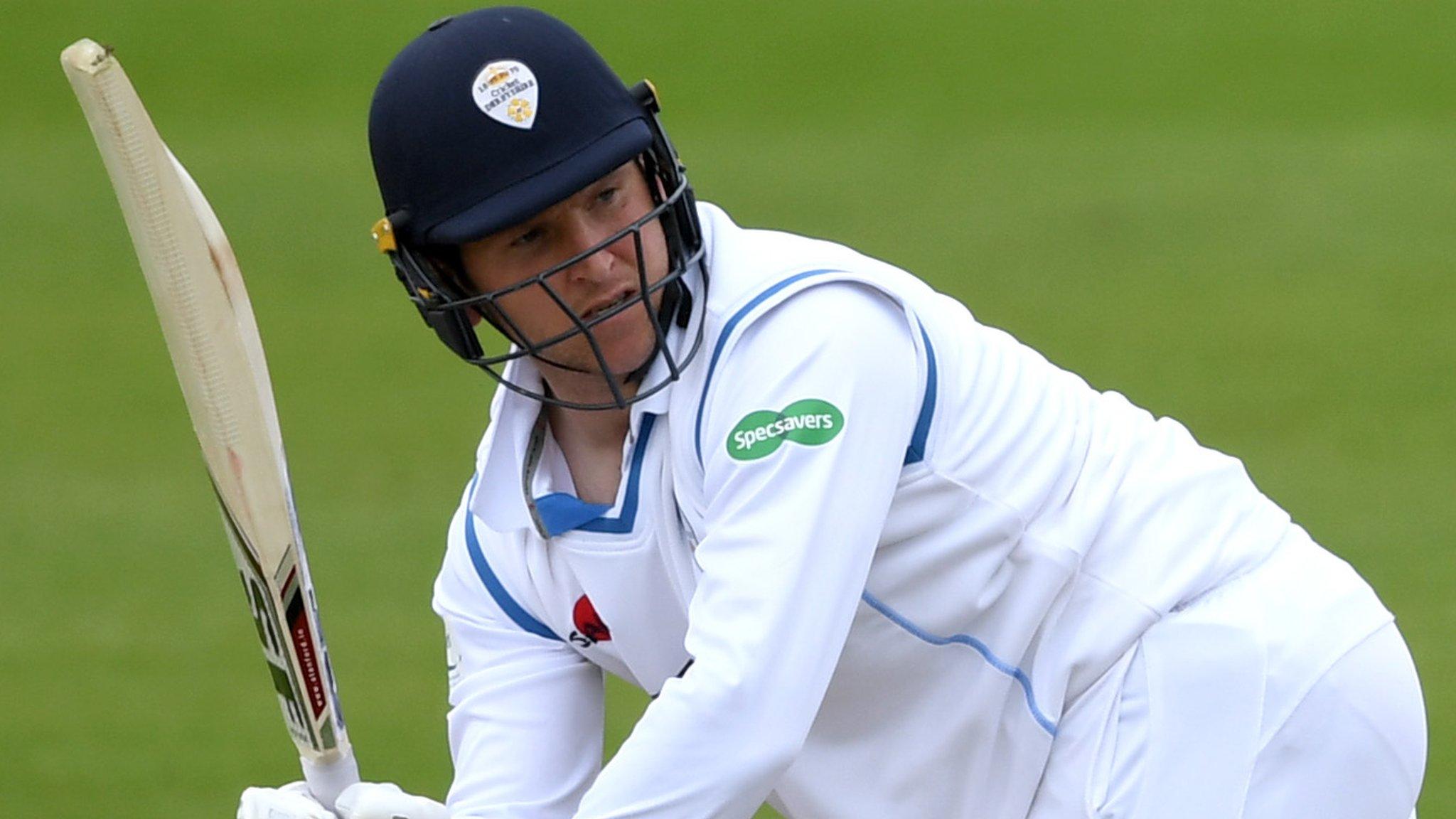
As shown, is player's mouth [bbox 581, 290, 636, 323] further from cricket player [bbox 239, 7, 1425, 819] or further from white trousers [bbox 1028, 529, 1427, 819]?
white trousers [bbox 1028, 529, 1427, 819]

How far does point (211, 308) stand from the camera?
277 cm

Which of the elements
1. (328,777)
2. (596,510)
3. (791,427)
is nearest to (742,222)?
(328,777)

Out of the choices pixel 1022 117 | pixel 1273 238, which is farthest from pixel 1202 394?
pixel 1022 117

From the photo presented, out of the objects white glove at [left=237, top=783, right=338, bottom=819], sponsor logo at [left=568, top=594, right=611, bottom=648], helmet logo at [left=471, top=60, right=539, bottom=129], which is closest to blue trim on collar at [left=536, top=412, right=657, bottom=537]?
sponsor logo at [left=568, top=594, right=611, bottom=648]

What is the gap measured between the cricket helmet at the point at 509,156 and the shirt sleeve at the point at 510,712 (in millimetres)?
481

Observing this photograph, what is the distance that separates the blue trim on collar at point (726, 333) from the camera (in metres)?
2.46

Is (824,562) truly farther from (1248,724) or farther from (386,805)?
(386,805)

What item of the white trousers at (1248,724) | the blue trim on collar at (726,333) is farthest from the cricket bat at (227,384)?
the white trousers at (1248,724)

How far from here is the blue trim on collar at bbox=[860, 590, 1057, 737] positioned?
8.38 ft

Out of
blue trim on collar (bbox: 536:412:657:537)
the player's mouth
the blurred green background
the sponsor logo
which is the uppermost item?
the player's mouth

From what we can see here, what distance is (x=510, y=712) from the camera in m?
2.94

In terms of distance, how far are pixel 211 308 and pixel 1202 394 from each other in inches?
188

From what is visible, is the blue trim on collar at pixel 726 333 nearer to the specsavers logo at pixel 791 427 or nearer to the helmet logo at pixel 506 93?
the specsavers logo at pixel 791 427

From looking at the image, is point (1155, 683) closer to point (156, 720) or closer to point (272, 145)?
point (156, 720)
